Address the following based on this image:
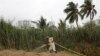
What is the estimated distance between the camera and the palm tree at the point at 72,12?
156 feet

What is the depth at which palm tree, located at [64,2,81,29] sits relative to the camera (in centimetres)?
4750

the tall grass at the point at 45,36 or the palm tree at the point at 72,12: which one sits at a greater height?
the palm tree at the point at 72,12

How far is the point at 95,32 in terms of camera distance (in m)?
25.6

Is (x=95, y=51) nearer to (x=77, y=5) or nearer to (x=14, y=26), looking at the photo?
(x=14, y=26)

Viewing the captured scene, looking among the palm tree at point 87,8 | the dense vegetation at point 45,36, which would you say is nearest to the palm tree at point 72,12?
the palm tree at point 87,8

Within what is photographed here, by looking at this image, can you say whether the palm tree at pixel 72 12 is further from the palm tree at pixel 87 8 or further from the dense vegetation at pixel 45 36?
the dense vegetation at pixel 45 36

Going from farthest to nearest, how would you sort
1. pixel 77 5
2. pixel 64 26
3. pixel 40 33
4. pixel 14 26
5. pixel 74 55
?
1. pixel 77 5
2. pixel 64 26
3. pixel 40 33
4. pixel 14 26
5. pixel 74 55

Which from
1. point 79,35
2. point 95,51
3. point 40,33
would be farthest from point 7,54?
point 79,35

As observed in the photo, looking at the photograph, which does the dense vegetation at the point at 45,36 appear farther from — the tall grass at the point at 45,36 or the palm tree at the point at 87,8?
the palm tree at the point at 87,8

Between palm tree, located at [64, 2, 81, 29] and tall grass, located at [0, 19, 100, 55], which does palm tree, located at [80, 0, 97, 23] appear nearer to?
palm tree, located at [64, 2, 81, 29]

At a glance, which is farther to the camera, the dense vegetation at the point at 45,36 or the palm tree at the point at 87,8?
the palm tree at the point at 87,8

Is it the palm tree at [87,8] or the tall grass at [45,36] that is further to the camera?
the palm tree at [87,8]

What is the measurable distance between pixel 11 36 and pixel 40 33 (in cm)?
356

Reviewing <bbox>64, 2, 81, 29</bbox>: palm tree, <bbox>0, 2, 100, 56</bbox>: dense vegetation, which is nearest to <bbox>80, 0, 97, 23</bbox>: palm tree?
<bbox>64, 2, 81, 29</bbox>: palm tree
